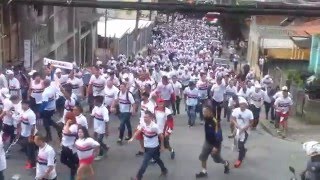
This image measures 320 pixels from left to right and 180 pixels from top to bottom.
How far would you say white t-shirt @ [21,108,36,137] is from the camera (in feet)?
44.0

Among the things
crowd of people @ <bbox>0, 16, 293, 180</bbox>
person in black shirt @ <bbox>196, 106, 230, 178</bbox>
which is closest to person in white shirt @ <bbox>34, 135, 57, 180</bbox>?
crowd of people @ <bbox>0, 16, 293, 180</bbox>

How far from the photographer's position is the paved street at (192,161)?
1398cm

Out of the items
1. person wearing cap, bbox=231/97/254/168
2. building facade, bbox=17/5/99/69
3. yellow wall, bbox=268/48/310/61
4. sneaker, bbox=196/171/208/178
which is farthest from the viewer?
yellow wall, bbox=268/48/310/61

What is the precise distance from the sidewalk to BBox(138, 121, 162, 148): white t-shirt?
20.2 feet

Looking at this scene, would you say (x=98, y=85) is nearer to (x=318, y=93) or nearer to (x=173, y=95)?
(x=173, y=95)

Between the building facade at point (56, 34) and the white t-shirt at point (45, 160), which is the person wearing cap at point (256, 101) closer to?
the building facade at point (56, 34)

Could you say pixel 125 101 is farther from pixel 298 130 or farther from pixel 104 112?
pixel 298 130

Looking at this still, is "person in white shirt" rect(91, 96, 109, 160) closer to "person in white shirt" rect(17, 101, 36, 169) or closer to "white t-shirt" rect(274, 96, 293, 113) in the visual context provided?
"person in white shirt" rect(17, 101, 36, 169)

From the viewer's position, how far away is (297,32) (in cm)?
3591

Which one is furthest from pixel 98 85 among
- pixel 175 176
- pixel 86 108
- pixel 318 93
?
pixel 318 93

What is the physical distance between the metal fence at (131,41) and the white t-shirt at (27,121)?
2677cm

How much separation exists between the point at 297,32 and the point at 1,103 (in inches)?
931

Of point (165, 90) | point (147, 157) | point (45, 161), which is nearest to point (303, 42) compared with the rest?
point (165, 90)

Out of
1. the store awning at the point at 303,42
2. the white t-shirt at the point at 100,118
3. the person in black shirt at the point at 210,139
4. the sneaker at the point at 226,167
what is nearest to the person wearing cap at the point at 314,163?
the person in black shirt at the point at 210,139
